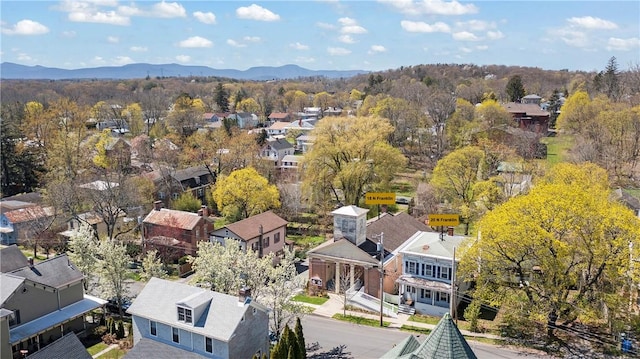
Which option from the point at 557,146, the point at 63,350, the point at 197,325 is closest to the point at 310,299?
the point at 197,325

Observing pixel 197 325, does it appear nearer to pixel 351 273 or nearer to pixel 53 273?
pixel 53 273

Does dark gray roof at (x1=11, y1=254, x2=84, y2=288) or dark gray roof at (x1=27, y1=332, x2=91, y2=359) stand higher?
dark gray roof at (x1=11, y1=254, x2=84, y2=288)

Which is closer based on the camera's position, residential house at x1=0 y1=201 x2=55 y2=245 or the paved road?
the paved road

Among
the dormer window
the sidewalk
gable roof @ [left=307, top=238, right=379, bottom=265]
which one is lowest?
the sidewalk

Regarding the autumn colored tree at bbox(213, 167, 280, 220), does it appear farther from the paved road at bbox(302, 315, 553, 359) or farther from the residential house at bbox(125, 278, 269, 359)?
the residential house at bbox(125, 278, 269, 359)

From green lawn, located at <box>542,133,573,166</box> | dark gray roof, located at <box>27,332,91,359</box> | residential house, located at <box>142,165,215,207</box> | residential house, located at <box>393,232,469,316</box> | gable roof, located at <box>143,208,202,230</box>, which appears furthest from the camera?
green lawn, located at <box>542,133,573,166</box>

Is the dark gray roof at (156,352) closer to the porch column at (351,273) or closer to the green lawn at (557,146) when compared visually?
the porch column at (351,273)

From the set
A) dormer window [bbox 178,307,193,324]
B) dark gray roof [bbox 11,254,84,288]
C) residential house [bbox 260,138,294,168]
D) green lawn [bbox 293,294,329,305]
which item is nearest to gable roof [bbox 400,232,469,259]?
green lawn [bbox 293,294,329,305]
